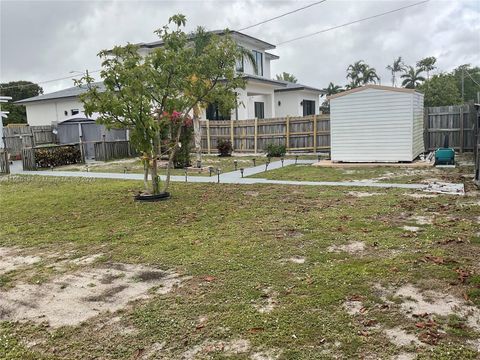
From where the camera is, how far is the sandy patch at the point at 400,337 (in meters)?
3.21

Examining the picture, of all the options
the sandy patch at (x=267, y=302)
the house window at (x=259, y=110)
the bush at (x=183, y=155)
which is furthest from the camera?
the house window at (x=259, y=110)

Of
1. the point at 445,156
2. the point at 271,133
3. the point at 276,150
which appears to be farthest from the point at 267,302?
the point at 271,133

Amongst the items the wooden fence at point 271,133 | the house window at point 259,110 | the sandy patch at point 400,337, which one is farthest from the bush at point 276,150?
the sandy patch at point 400,337

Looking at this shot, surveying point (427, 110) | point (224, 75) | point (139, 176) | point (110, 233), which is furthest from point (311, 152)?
point (110, 233)

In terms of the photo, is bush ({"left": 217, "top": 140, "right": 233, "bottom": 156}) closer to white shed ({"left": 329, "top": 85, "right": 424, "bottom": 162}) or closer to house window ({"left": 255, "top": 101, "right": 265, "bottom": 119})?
white shed ({"left": 329, "top": 85, "right": 424, "bottom": 162})

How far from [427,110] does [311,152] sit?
5.68 meters

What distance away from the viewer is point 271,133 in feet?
73.7

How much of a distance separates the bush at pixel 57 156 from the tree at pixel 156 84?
11.0 meters

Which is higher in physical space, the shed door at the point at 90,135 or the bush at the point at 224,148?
the shed door at the point at 90,135

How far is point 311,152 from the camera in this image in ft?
70.8

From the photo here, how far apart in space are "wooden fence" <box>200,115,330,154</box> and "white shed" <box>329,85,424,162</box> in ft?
17.0

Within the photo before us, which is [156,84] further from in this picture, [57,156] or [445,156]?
[57,156]

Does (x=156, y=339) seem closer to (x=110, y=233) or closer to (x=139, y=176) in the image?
(x=110, y=233)

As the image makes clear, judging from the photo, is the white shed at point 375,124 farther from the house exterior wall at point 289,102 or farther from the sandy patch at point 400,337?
the house exterior wall at point 289,102
